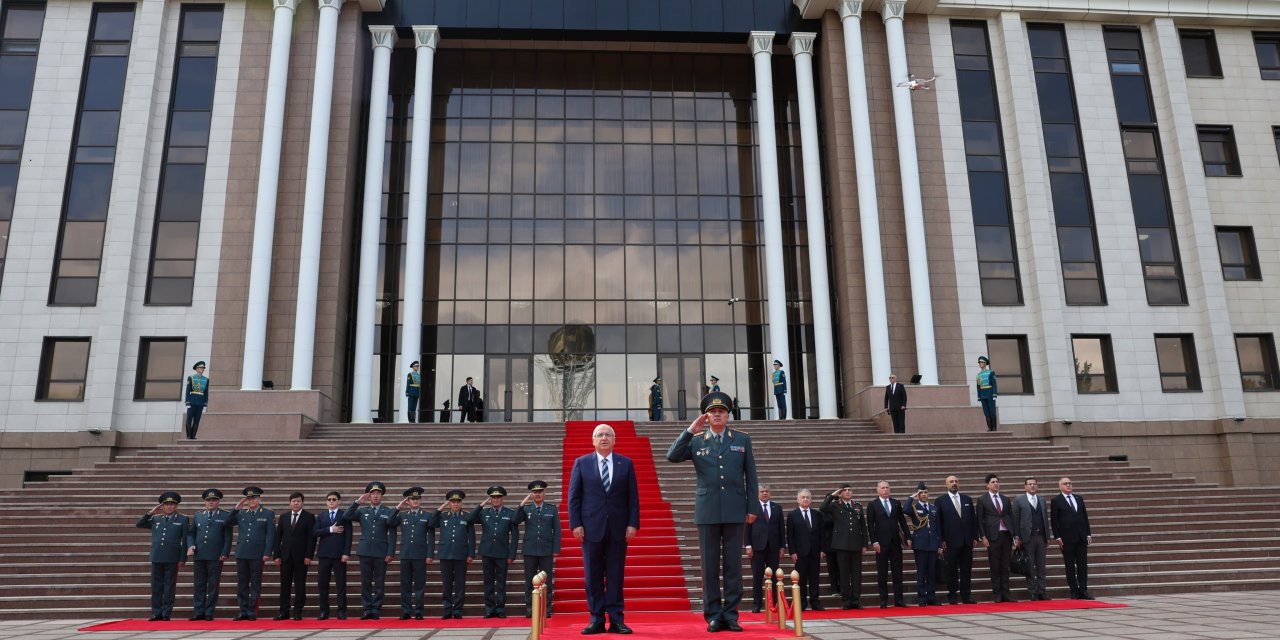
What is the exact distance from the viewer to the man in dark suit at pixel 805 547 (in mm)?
12219

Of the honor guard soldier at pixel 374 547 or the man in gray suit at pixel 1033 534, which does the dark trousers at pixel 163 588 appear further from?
the man in gray suit at pixel 1033 534

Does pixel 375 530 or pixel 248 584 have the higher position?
pixel 375 530

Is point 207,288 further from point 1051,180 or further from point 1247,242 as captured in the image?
point 1247,242

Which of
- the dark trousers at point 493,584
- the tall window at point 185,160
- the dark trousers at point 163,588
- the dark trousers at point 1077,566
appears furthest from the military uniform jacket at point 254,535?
the tall window at point 185,160

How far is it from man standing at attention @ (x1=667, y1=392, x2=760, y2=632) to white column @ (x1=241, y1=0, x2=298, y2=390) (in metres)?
19.9

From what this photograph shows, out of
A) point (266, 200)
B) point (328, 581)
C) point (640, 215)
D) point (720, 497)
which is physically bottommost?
point (328, 581)

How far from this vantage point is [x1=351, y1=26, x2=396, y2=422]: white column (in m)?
26.4

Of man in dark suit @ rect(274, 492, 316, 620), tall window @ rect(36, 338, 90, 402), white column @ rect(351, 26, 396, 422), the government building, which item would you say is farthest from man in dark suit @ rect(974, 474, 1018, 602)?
tall window @ rect(36, 338, 90, 402)

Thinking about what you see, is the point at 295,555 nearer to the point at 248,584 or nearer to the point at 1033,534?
the point at 248,584

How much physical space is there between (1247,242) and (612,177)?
21.2m

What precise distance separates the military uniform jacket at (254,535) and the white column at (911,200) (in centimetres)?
1826

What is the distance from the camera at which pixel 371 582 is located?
40.2ft

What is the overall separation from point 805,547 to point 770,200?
18403 millimetres

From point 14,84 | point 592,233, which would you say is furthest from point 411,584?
point 14,84
